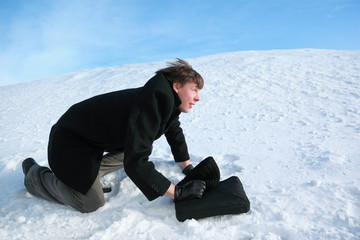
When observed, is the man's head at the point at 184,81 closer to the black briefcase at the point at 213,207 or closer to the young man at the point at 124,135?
the young man at the point at 124,135

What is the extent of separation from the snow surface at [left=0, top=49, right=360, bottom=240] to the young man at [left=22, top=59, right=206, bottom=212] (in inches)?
6.3

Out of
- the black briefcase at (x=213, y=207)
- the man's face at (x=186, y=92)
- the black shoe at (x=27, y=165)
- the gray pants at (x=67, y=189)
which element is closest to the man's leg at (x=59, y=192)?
the gray pants at (x=67, y=189)

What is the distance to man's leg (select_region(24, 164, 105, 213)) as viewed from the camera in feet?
5.22

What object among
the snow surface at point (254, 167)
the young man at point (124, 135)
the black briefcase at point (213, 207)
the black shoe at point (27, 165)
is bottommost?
the snow surface at point (254, 167)

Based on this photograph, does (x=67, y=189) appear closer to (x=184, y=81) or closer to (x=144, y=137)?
(x=144, y=137)

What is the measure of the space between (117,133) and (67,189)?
1.82ft

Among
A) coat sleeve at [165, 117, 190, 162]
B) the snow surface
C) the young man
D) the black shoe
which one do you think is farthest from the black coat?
the black shoe

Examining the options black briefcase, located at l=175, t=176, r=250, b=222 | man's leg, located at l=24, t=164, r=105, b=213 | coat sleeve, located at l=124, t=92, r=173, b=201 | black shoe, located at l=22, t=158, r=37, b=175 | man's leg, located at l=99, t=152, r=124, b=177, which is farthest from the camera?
black shoe, located at l=22, t=158, r=37, b=175

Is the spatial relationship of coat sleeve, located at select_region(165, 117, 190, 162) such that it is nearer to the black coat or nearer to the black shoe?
the black coat

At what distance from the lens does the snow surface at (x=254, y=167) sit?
1368 mm

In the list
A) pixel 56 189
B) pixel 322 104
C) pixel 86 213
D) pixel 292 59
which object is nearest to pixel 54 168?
pixel 56 189

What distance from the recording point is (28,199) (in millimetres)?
1847

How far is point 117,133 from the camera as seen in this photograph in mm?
1487

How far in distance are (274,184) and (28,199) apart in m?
1.84
